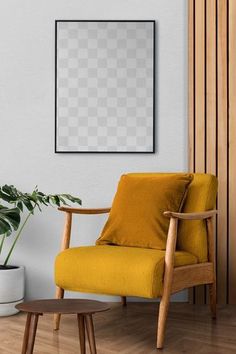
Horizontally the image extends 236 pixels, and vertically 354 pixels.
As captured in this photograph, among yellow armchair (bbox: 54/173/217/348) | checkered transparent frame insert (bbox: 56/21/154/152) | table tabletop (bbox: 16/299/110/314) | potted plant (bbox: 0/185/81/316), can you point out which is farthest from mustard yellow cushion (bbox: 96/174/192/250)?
table tabletop (bbox: 16/299/110/314)

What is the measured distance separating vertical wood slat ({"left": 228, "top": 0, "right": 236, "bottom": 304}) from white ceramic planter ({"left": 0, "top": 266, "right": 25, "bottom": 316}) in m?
1.34

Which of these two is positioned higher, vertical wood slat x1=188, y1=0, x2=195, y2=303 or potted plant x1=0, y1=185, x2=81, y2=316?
vertical wood slat x1=188, y1=0, x2=195, y2=303

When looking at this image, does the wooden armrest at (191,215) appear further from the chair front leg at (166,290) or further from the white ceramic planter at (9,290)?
the white ceramic planter at (9,290)

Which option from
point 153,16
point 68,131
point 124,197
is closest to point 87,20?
point 153,16

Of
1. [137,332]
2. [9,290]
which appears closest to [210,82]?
[137,332]

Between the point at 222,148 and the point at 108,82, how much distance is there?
855mm

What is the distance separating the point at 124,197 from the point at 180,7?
140cm

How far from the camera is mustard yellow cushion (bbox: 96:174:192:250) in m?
2.96

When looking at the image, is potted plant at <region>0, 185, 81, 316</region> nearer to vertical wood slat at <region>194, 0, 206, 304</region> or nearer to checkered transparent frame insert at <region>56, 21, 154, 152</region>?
checkered transparent frame insert at <region>56, 21, 154, 152</region>

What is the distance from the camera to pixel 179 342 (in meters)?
2.70

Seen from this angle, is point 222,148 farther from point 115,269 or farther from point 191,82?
point 115,269

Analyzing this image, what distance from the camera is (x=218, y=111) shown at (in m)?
3.61

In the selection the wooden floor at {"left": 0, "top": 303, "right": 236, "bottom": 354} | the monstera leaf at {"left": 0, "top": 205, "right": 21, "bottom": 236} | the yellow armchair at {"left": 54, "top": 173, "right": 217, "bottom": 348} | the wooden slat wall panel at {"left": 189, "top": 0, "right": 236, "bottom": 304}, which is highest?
the wooden slat wall panel at {"left": 189, "top": 0, "right": 236, "bottom": 304}

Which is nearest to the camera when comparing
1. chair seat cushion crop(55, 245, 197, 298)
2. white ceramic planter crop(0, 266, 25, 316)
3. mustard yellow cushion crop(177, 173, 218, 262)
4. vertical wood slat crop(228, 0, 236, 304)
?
chair seat cushion crop(55, 245, 197, 298)
